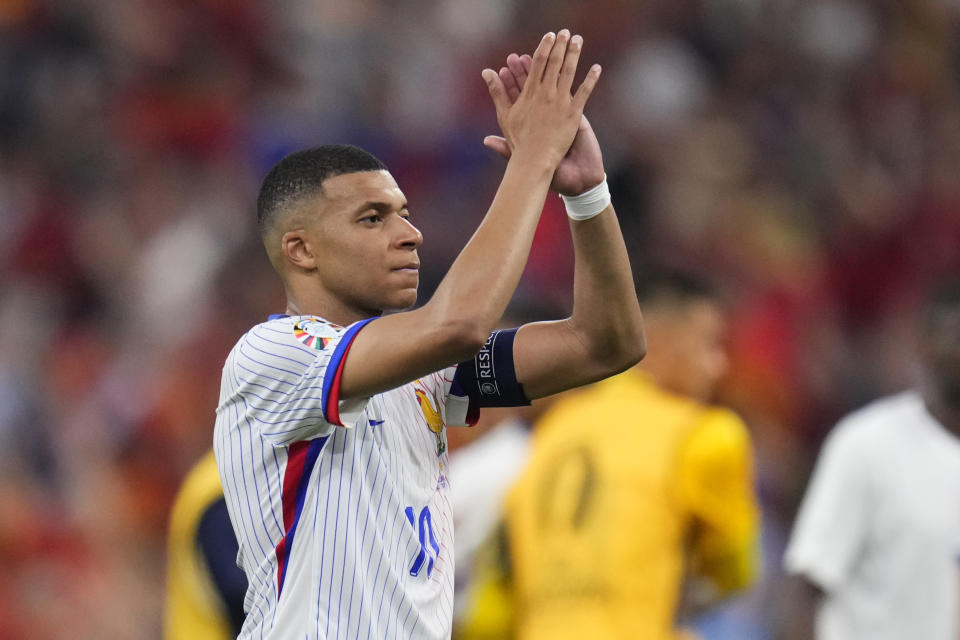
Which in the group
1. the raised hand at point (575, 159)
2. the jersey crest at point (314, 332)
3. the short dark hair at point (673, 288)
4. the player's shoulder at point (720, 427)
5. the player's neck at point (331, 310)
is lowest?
the player's shoulder at point (720, 427)

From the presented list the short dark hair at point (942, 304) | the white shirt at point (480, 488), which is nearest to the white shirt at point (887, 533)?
the short dark hair at point (942, 304)

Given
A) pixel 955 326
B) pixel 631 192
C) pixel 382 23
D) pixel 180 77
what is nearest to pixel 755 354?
pixel 631 192

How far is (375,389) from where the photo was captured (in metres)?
2.81

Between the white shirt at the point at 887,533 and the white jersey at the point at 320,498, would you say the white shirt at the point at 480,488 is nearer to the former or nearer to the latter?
the white shirt at the point at 887,533

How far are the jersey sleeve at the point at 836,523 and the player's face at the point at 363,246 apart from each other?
2.67 metres

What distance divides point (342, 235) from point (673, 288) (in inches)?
97.0

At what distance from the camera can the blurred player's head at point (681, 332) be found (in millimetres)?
5336

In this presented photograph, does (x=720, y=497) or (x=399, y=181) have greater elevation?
(x=399, y=181)

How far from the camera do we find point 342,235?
3.12 meters

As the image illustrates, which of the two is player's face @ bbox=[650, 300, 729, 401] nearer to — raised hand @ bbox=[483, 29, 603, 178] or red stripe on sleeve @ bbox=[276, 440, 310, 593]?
raised hand @ bbox=[483, 29, 603, 178]

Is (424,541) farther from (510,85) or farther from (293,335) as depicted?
(510,85)

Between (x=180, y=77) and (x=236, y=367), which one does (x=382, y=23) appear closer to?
(x=180, y=77)

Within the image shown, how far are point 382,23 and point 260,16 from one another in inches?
40.1

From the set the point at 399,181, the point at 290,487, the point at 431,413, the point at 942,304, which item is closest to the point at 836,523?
the point at 942,304
